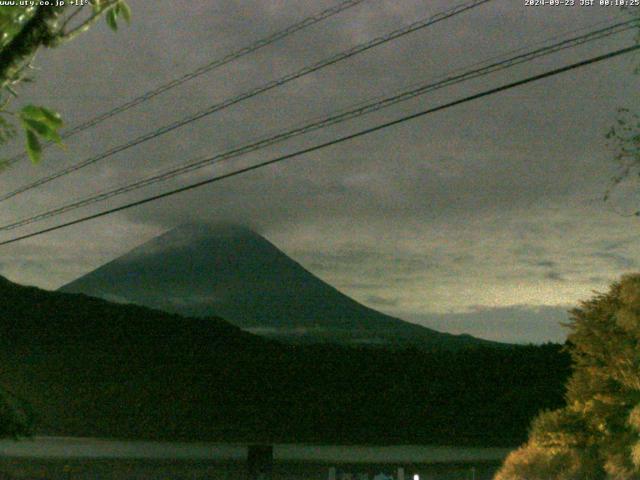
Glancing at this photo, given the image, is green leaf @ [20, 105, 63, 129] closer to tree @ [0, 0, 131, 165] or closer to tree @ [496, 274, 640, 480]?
tree @ [0, 0, 131, 165]

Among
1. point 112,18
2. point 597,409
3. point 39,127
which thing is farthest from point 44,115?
point 597,409

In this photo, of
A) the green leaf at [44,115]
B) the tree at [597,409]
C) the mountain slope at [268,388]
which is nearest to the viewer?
the green leaf at [44,115]

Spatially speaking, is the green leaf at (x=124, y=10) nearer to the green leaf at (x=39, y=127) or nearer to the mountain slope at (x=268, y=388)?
the green leaf at (x=39, y=127)

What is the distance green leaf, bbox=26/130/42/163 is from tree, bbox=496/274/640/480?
9.06 metres

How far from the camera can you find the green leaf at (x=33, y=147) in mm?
2812

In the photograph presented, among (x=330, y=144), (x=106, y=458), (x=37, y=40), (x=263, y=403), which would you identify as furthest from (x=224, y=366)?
(x=37, y=40)

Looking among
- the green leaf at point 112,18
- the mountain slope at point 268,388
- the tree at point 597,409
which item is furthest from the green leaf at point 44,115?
the mountain slope at point 268,388

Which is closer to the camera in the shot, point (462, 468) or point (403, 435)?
point (462, 468)

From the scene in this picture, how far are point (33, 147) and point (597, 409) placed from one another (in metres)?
9.96

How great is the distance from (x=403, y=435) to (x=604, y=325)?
40946 millimetres

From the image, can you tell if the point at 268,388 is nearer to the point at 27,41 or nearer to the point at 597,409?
the point at 597,409

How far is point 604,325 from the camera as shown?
11.4 m

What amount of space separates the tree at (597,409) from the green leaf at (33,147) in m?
9.06

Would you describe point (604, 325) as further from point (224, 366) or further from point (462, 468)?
point (224, 366)
